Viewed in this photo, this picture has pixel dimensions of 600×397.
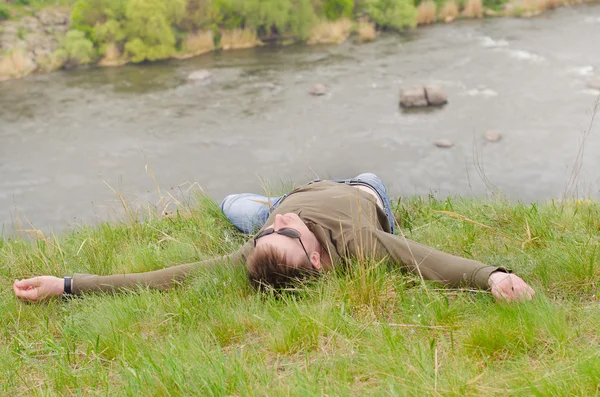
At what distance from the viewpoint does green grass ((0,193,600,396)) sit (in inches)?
87.7

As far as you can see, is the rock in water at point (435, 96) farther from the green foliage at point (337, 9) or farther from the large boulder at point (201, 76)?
the green foliage at point (337, 9)

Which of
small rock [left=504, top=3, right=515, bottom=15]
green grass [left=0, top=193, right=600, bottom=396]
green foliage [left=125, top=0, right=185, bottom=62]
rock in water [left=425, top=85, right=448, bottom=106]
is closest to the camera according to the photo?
green grass [left=0, top=193, right=600, bottom=396]

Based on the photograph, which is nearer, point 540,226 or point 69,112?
point 540,226

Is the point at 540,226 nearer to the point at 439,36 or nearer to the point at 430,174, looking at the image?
the point at 430,174

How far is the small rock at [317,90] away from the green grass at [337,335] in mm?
13151

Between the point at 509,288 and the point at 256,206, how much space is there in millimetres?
2481

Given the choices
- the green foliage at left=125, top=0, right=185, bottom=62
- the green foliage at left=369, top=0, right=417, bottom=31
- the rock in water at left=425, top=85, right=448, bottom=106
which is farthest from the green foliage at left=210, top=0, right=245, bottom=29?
the rock in water at left=425, top=85, right=448, bottom=106

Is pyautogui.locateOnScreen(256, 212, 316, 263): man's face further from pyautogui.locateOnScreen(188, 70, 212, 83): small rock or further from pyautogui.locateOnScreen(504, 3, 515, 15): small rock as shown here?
pyautogui.locateOnScreen(504, 3, 515, 15): small rock

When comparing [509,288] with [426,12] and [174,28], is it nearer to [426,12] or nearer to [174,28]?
[174,28]

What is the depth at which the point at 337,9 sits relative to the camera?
22.8 m

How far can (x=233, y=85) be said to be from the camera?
58.4 feet

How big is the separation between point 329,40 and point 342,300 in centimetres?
1999

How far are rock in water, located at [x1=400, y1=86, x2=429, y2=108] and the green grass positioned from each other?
39.8 feet

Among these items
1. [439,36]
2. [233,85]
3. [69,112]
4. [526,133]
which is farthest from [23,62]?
[526,133]
